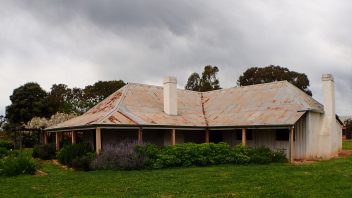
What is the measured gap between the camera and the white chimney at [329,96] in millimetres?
25703

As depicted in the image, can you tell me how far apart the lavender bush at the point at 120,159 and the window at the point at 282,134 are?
363 inches

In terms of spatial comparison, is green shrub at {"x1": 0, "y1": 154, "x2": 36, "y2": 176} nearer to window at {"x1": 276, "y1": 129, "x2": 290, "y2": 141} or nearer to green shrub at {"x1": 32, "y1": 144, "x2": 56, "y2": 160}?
green shrub at {"x1": 32, "y1": 144, "x2": 56, "y2": 160}

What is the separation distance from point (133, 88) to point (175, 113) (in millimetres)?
3290

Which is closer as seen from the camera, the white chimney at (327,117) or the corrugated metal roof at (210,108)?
the corrugated metal roof at (210,108)

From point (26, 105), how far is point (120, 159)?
27.6 metres

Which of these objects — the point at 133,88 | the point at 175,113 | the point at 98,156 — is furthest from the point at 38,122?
the point at 98,156

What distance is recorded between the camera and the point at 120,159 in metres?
19.3

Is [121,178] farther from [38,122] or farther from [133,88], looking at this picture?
[38,122]

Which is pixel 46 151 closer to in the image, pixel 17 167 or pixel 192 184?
pixel 17 167

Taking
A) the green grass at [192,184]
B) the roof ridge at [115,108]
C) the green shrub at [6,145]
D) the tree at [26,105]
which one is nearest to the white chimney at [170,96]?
the roof ridge at [115,108]

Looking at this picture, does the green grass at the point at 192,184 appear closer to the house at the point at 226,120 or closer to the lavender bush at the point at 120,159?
the lavender bush at the point at 120,159

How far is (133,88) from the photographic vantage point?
27641 millimetres

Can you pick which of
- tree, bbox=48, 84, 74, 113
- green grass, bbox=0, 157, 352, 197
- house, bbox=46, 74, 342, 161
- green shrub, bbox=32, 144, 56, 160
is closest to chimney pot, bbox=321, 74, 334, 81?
house, bbox=46, 74, 342, 161

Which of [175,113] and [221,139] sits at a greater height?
[175,113]
